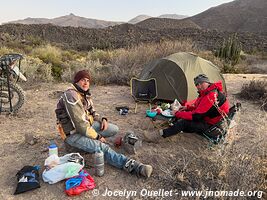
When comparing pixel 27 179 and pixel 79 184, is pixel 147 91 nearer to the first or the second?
pixel 79 184

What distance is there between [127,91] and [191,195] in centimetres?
536

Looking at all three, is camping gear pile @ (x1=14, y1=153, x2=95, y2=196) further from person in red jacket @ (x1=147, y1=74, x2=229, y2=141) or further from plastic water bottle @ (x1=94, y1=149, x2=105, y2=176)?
person in red jacket @ (x1=147, y1=74, x2=229, y2=141)

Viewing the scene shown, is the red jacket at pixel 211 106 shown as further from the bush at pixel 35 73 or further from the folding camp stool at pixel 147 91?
the bush at pixel 35 73

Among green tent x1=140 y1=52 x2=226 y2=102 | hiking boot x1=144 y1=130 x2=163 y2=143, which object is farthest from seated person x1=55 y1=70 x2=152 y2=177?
green tent x1=140 y1=52 x2=226 y2=102

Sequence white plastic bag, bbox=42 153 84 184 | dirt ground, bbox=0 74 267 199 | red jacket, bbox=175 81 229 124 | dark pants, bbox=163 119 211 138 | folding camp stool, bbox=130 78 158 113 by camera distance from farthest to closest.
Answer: folding camp stool, bbox=130 78 158 113 → dark pants, bbox=163 119 211 138 → red jacket, bbox=175 81 229 124 → white plastic bag, bbox=42 153 84 184 → dirt ground, bbox=0 74 267 199

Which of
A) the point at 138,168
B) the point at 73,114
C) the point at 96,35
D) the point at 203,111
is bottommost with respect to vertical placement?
the point at 138,168

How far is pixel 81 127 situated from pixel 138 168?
0.93m

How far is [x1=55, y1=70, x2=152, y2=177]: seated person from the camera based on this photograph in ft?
12.5

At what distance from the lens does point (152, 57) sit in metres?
10.9

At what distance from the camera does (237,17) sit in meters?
67.0

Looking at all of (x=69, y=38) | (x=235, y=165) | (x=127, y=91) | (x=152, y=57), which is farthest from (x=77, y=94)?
(x=69, y=38)

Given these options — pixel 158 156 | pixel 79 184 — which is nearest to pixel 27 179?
pixel 79 184

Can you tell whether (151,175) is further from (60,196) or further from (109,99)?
(109,99)

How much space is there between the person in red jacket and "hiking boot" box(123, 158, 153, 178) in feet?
3.51
